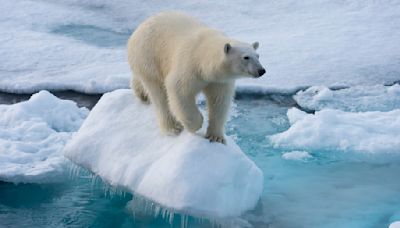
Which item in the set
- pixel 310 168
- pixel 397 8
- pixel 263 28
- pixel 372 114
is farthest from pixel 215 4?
pixel 310 168

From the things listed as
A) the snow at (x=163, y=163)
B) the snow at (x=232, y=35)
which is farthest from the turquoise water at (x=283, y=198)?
the snow at (x=232, y=35)

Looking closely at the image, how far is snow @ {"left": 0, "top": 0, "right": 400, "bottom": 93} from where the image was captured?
760 cm

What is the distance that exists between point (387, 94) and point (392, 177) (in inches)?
81.9

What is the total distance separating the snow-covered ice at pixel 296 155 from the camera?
5371 mm

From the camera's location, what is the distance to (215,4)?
11.7 meters

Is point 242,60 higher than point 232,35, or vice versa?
point 242,60

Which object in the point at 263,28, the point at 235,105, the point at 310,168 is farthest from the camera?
the point at 263,28

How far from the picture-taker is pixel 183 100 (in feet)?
13.8

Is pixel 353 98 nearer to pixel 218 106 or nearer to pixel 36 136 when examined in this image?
pixel 218 106

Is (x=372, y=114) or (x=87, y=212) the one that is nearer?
(x=87, y=212)

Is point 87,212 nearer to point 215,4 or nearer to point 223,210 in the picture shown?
point 223,210

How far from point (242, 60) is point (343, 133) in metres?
2.15

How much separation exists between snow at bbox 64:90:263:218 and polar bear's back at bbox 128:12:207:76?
0.42 m

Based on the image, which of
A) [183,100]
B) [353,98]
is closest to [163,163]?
[183,100]
